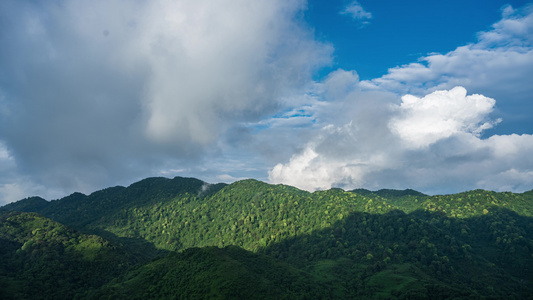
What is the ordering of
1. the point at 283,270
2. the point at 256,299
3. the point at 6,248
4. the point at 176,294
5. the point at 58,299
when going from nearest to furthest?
1. the point at 256,299
2. the point at 176,294
3. the point at 58,299
4. the point at 283,270
5. the point at 6,248

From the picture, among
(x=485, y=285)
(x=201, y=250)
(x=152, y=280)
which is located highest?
(x=201, y=250)

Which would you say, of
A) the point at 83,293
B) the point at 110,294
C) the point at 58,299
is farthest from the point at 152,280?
the point at 58,299

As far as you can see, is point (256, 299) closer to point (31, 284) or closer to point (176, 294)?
point (176, 294)

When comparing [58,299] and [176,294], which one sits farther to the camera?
[58,299]

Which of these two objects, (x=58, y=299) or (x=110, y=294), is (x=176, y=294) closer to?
(x=110, y=294)

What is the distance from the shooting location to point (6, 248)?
199500 mm

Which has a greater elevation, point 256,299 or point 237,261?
point 237,261

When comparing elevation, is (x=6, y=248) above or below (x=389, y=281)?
above

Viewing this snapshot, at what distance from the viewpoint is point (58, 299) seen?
16275 cm

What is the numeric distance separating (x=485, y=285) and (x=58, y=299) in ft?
804

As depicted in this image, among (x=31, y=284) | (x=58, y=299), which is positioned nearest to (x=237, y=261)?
(x=58, y=299)

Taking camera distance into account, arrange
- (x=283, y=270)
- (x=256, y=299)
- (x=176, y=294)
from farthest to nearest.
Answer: (x=283, y=270), (x=176, y=294), (x=256, y=299)

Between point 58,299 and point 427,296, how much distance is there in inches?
7443

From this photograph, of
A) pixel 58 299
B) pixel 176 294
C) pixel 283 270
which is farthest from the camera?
pixel 283 270
